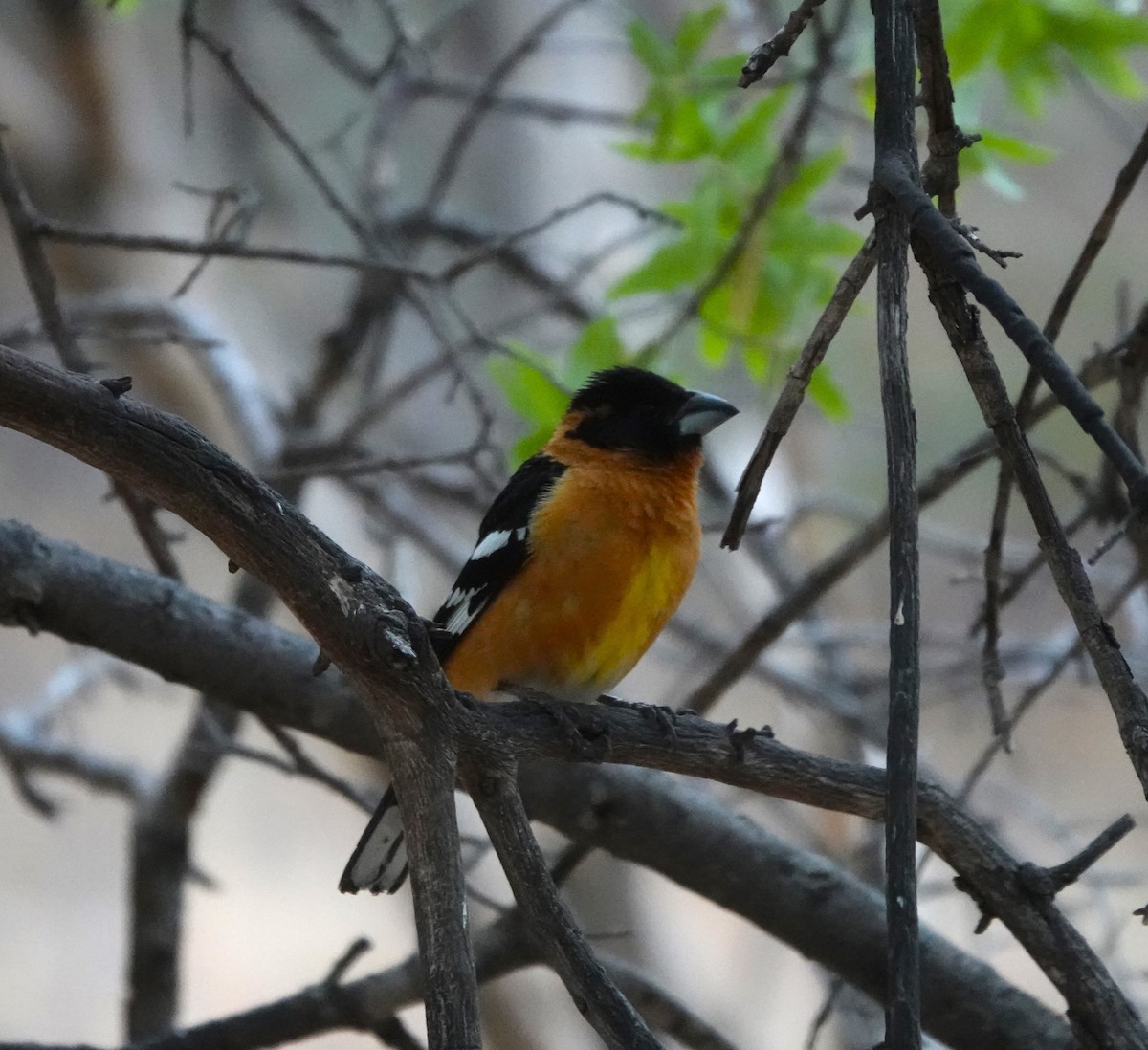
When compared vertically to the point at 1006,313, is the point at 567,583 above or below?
above

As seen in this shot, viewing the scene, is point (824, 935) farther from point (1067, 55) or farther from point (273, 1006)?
point (1067, 55)

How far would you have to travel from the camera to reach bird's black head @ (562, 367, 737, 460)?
12.0 ft

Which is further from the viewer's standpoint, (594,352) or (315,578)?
(594,352)

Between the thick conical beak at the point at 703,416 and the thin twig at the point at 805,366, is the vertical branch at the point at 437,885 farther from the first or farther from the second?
the thick conical beak at the point at 703,416

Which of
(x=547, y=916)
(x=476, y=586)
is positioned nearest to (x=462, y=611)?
(x=476, y=586)

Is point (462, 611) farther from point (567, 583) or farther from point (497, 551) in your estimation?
point (567, 583)

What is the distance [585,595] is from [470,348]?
1.14 m

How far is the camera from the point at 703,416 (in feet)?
12.0

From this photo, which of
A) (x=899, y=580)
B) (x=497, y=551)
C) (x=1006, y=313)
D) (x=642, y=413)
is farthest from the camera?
(x=642, y=413)

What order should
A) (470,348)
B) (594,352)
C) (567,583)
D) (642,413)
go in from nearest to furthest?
(567,583), (594,352), (642,413), (470,348)

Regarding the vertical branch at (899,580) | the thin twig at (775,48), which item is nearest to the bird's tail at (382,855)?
the vertical branch at (899,580)

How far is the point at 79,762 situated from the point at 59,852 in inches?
272

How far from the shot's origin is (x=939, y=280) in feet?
5.47

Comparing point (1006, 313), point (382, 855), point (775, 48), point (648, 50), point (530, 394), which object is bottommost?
point (1006, 313)
